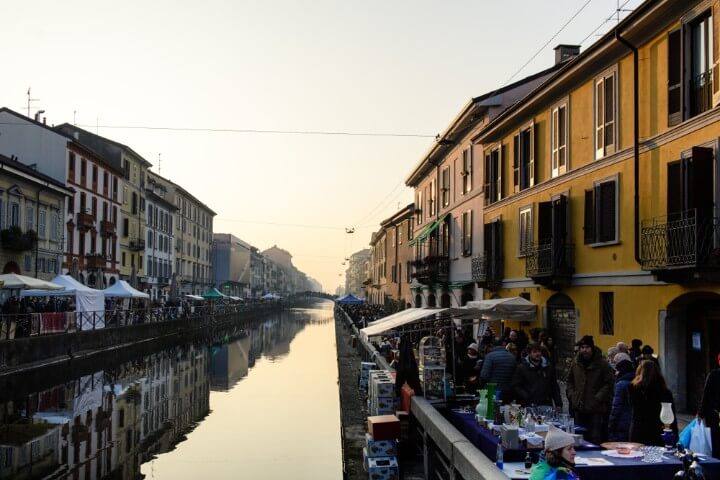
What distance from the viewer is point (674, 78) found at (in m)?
14.0

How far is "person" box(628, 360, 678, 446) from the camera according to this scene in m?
7.63

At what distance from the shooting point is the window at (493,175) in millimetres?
→ 26031

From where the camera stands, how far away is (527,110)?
22.5 metres

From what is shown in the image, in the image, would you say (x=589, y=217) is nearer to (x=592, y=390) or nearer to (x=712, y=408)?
(x=592, y=390)

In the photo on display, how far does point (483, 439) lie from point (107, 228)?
154 ft

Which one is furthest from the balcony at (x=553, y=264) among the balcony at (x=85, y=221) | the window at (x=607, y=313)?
the balcony at (x=85, y=221)

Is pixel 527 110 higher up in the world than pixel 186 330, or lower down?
higher up

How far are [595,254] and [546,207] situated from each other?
2.90 meters

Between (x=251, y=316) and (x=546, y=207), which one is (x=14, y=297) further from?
(x=251, y=316)

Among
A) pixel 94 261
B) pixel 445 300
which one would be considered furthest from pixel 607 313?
pixel 94 261

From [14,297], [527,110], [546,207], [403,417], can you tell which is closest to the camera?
[403,417]

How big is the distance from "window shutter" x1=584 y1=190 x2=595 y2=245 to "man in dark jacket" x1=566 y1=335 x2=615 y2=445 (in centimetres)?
946

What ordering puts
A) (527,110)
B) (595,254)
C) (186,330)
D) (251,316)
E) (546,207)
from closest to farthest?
1. (595,254)
2. (546,207)
3. (527,110)
4. (186,330)
5. (251,316)

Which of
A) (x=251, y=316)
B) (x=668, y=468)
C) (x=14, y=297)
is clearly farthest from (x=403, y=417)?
(x=251, y=316)
